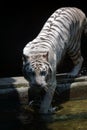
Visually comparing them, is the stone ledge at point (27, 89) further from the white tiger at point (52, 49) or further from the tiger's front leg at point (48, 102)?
the tiger's front leg at point (48, 102)

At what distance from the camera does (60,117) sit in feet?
21.6

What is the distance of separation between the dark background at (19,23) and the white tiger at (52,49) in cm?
139

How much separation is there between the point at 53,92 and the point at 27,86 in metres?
0.45

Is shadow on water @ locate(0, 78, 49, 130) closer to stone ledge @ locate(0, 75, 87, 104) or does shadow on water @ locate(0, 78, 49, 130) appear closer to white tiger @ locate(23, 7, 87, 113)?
stone ledge @ locate(0, 75, 87, 104)

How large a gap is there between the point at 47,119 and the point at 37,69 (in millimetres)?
607

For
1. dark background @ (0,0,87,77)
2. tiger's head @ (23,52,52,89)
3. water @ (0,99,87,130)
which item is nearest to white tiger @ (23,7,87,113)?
tiger's head @ (23,52,52,89)

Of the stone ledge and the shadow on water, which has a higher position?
the stone ledge

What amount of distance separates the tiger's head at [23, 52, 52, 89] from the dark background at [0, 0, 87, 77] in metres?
2.57

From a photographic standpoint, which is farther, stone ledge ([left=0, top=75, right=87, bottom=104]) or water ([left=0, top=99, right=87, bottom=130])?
stone ledge ([left=0, top=75, right=87, bottom=104])

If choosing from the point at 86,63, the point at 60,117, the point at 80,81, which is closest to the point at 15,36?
the point at 86,63

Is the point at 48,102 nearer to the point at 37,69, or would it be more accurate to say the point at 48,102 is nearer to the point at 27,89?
the point at 27,89

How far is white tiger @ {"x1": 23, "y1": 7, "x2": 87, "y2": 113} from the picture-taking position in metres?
6.41

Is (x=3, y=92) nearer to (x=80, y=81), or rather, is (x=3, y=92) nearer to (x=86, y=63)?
(x=80, y=81)

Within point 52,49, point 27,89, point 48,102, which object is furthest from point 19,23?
point 48,102
